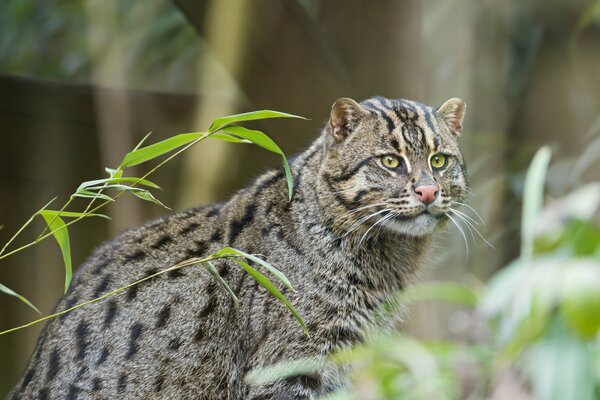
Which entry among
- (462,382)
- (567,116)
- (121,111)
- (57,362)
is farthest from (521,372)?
(567,116)

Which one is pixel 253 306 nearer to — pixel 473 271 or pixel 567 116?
pixel 473 271

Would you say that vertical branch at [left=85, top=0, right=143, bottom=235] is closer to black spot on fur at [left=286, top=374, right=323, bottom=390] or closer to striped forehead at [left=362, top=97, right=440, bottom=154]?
striped forehead at [left=362, top=97, right=440, bottom=154]

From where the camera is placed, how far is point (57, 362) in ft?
18.2

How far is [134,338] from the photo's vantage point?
18.2 ft

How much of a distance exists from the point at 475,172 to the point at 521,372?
9238 mm

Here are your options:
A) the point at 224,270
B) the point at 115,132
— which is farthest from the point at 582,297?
the point at 115,132

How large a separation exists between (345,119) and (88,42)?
7.94m

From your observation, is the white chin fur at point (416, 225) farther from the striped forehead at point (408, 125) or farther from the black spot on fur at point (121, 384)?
the black spot on fur at point (121, 384)

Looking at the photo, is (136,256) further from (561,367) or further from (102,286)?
(561,367)

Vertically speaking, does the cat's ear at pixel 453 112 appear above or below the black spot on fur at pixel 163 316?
above

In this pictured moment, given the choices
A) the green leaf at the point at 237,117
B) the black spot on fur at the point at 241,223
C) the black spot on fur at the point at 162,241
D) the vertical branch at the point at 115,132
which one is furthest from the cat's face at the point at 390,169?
the vertical branch at the point at 115,132

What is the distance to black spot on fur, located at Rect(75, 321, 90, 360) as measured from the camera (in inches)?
218

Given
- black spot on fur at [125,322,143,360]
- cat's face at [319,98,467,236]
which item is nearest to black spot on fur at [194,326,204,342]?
black spot on fur at [125,322,143,360]

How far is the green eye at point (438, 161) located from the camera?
566 centimetres
